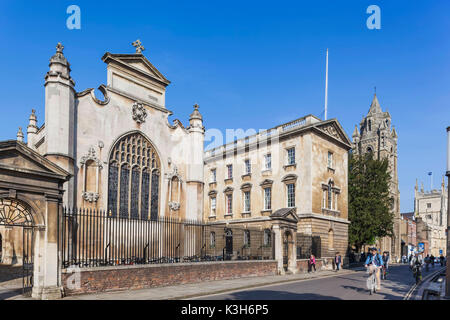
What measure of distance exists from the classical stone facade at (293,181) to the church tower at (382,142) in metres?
36.0

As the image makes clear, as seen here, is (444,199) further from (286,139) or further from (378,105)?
(286,139)

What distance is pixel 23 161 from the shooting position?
11.9 m

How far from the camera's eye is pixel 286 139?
3394cm

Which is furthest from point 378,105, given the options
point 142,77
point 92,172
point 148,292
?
point 148,292

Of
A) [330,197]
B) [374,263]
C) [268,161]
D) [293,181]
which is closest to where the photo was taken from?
[374,263]

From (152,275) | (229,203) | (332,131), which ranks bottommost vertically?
(152,275)

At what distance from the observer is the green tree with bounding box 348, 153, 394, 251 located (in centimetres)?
3788

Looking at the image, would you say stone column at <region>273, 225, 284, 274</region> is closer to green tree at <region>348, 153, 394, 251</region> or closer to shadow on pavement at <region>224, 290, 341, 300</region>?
shadow on pavement at <region>224, 290, 341, 300</region>

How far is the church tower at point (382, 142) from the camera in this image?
6775 centimetres

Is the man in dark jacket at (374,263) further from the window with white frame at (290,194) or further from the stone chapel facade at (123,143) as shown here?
the window with white frame at (290,194)

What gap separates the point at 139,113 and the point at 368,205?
25409 millimetres

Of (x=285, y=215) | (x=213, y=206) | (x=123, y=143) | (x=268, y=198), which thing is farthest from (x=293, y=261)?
(x=213, y=206)

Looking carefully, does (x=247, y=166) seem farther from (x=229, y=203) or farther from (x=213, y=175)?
(x=213, y=175)
